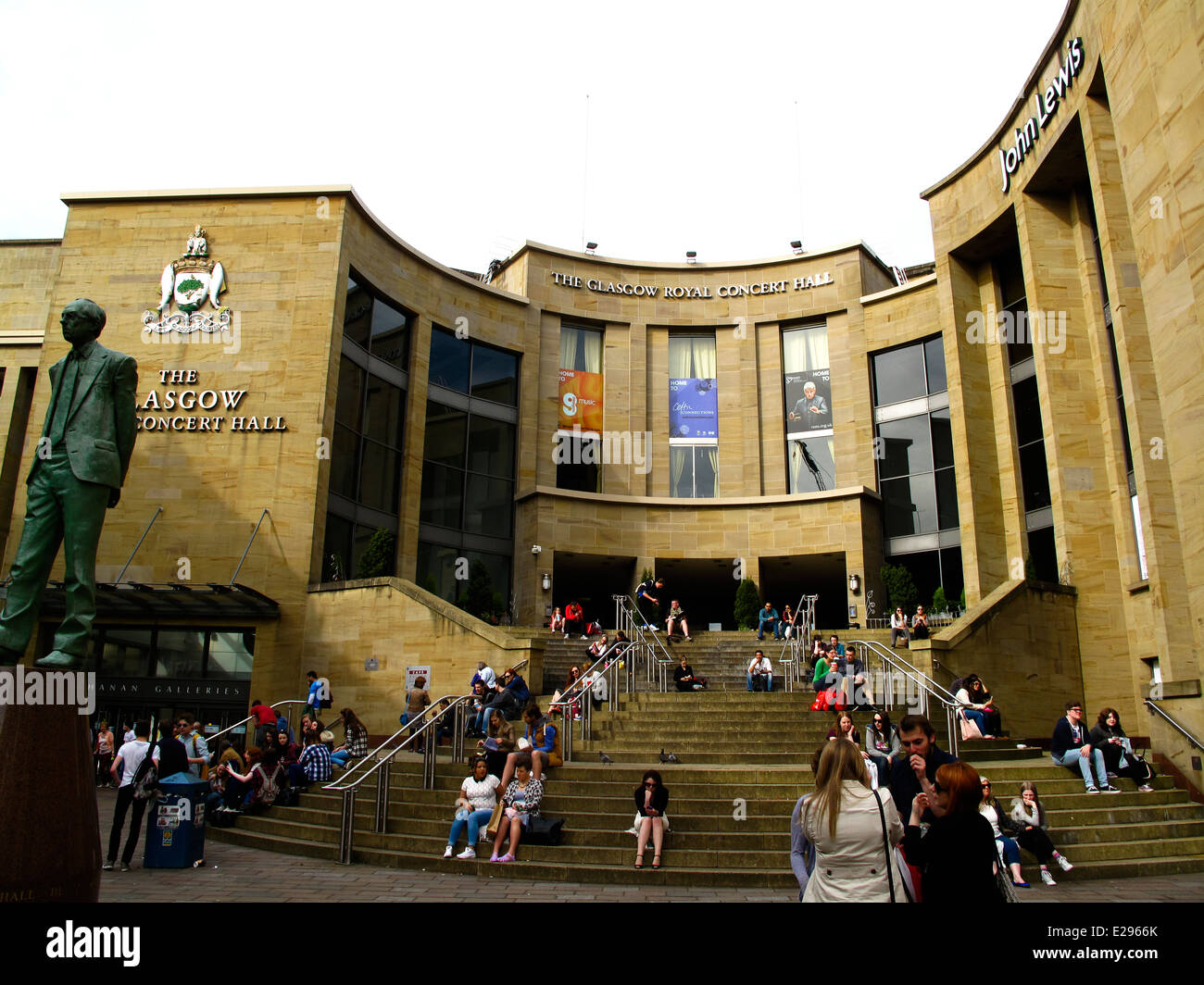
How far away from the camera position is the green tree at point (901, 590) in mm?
24984

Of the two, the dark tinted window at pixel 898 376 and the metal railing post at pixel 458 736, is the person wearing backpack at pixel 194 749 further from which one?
the dark tinted window at pixel 898 376

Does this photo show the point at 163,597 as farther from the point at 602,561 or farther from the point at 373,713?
the point at 602,561

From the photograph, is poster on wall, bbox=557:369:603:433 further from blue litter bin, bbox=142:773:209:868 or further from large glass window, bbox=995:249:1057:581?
blue litter bin, bbox=142:773:209:868

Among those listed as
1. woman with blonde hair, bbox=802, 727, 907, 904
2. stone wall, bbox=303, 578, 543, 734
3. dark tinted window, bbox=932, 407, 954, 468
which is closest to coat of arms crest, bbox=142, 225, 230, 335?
stone wall, bbox=303, 578, 543, 734

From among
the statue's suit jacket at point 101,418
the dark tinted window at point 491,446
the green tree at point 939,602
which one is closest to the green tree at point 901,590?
the green tree at point 939,602

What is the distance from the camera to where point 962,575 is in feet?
88.2

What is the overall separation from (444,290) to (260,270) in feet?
22.3

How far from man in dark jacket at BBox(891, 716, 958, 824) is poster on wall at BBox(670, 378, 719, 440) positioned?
2552cm

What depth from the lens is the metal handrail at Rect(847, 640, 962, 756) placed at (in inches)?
539

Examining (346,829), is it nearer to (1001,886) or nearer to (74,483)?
(74,483)

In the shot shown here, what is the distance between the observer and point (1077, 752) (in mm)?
12492
